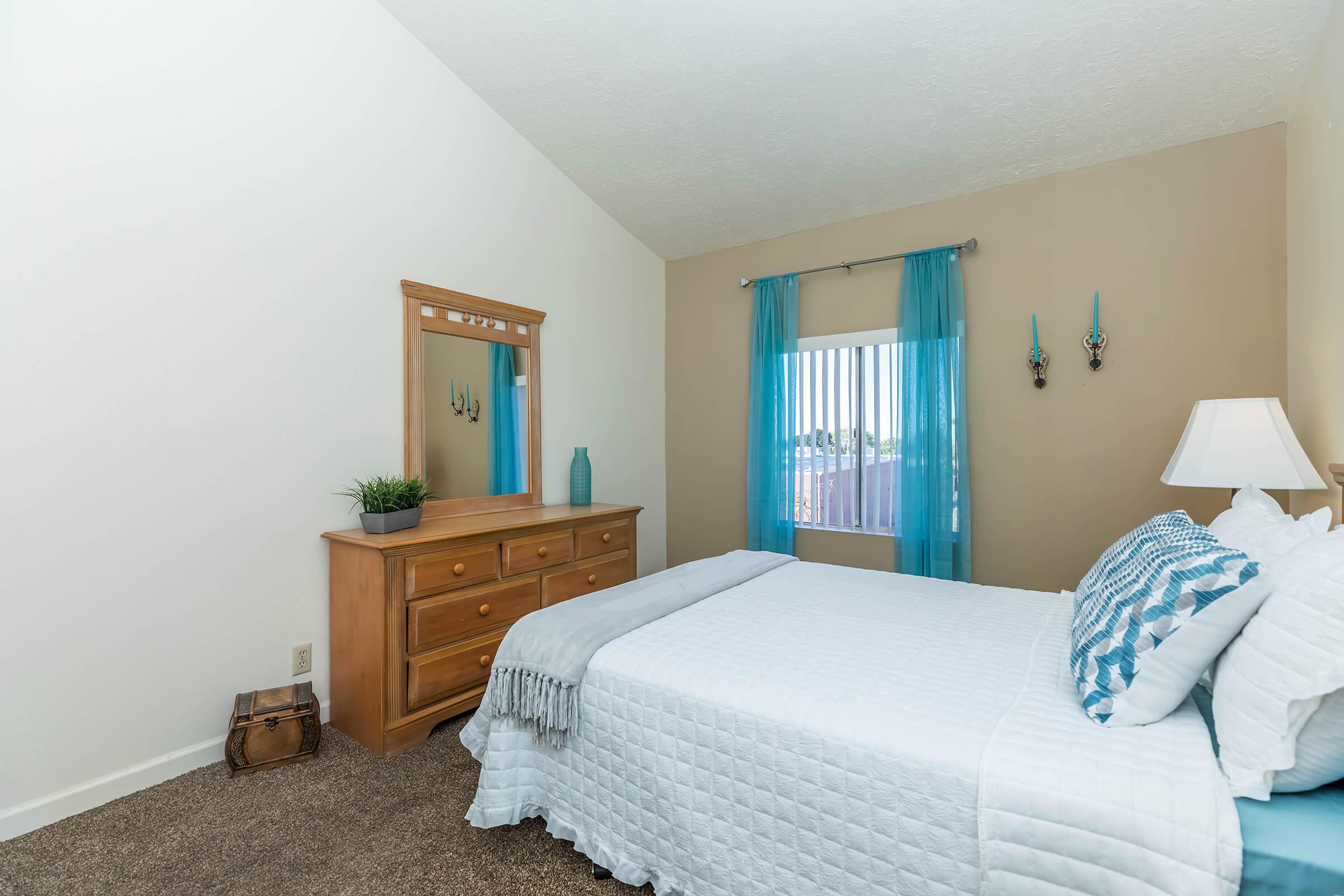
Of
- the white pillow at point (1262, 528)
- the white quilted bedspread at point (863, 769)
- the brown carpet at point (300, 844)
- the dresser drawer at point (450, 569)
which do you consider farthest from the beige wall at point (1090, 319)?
the brown carpet at point (300, 844)

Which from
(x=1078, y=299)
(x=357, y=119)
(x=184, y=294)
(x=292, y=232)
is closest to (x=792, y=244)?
(x=1078, y=299)

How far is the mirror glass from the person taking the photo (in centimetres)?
298

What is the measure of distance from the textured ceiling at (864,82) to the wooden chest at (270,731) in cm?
294

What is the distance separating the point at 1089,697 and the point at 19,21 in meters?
3.37

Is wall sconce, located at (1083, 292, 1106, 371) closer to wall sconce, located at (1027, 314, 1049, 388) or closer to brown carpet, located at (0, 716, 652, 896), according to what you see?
wall sconce, located at (1027, 314, 1049, 388)

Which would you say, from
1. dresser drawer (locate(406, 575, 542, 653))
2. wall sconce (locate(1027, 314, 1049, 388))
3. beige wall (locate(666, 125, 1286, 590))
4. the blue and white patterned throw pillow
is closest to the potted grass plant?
dresser drawer (locate(406, 575, 542, 653))

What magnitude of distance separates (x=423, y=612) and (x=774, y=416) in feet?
8.15

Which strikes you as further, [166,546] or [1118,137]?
[1118,137]

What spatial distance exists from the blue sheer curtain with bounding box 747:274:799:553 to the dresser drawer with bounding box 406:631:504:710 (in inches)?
77.0

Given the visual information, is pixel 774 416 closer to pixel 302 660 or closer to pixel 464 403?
pixel 464 403

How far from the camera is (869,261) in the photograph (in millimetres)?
3658

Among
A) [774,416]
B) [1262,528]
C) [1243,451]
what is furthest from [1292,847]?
[774,416]

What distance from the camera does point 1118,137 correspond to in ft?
9.27

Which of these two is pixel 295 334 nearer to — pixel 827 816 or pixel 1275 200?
pixel 827 816
